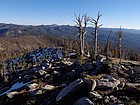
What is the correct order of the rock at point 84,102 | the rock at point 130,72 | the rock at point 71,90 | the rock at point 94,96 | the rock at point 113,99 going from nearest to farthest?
the rock at point 84,102 → the rock at point 113,99 → the rock at point 94,96 → the rock at point 71,90 → the rock at point 130,72

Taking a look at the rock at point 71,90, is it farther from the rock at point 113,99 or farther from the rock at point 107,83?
the rock at point 113,99

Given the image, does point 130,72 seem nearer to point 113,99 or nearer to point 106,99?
point 113,99

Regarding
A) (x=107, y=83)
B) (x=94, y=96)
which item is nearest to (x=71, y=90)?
(x=94, y=96)

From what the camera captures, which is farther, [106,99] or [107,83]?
[107,83]

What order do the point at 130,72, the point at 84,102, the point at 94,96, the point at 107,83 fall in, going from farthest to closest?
1. the point at 130,72
2. the point at 107,83
3. the point at 94,96
4. the point at 84,102

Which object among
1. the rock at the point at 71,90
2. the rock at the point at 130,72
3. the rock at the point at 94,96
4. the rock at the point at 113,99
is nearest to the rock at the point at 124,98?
the rock at the point at 113,99

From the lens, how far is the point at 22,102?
17750 mm

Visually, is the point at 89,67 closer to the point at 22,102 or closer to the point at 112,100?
the point at 22,102

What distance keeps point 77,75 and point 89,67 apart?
2.30 m

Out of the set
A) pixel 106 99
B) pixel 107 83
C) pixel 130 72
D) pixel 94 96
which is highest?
pixel 107 83

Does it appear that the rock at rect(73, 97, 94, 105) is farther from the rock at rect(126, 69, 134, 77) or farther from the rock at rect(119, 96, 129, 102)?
the rock at rect(126, 69, 134, 77)

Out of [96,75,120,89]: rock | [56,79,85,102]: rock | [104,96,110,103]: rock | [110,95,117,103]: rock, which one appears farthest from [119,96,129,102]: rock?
[56,79,85,102]: rock

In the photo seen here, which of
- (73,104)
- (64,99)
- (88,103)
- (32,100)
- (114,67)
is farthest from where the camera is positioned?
(114,67)

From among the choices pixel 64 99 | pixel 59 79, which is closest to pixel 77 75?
pixel 59 79
